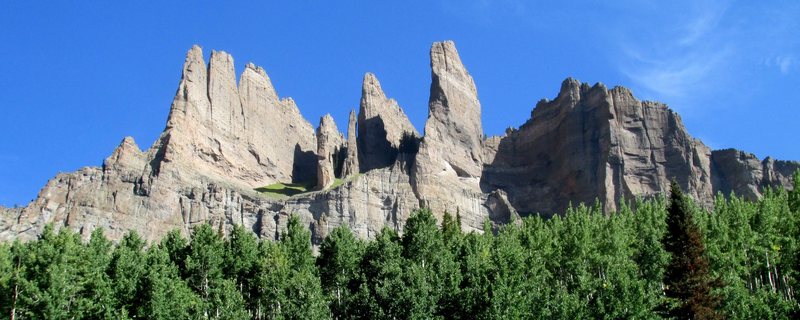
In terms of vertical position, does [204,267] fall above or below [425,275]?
above

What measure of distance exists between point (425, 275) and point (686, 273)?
21.6 m

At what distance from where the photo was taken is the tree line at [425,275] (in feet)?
261

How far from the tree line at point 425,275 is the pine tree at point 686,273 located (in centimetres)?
10

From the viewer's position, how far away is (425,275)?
8762cm

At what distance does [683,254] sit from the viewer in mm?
78312

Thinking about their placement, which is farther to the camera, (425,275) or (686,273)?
(425,275)

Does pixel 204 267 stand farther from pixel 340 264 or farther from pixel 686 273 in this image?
pixel 686 273

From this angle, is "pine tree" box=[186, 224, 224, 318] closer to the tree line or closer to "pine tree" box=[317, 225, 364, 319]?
the tree line

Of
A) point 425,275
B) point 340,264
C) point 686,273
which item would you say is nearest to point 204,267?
point 340,264

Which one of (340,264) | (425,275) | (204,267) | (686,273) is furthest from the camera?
(340,264)

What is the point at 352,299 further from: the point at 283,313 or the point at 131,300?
the point at 131,300

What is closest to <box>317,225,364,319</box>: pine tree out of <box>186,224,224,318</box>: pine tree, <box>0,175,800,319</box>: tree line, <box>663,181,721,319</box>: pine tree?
<box>0,175,800,319</box>: tree line

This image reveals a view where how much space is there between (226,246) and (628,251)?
39865mm

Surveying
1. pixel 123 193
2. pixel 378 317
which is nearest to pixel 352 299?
pixel 378 317
